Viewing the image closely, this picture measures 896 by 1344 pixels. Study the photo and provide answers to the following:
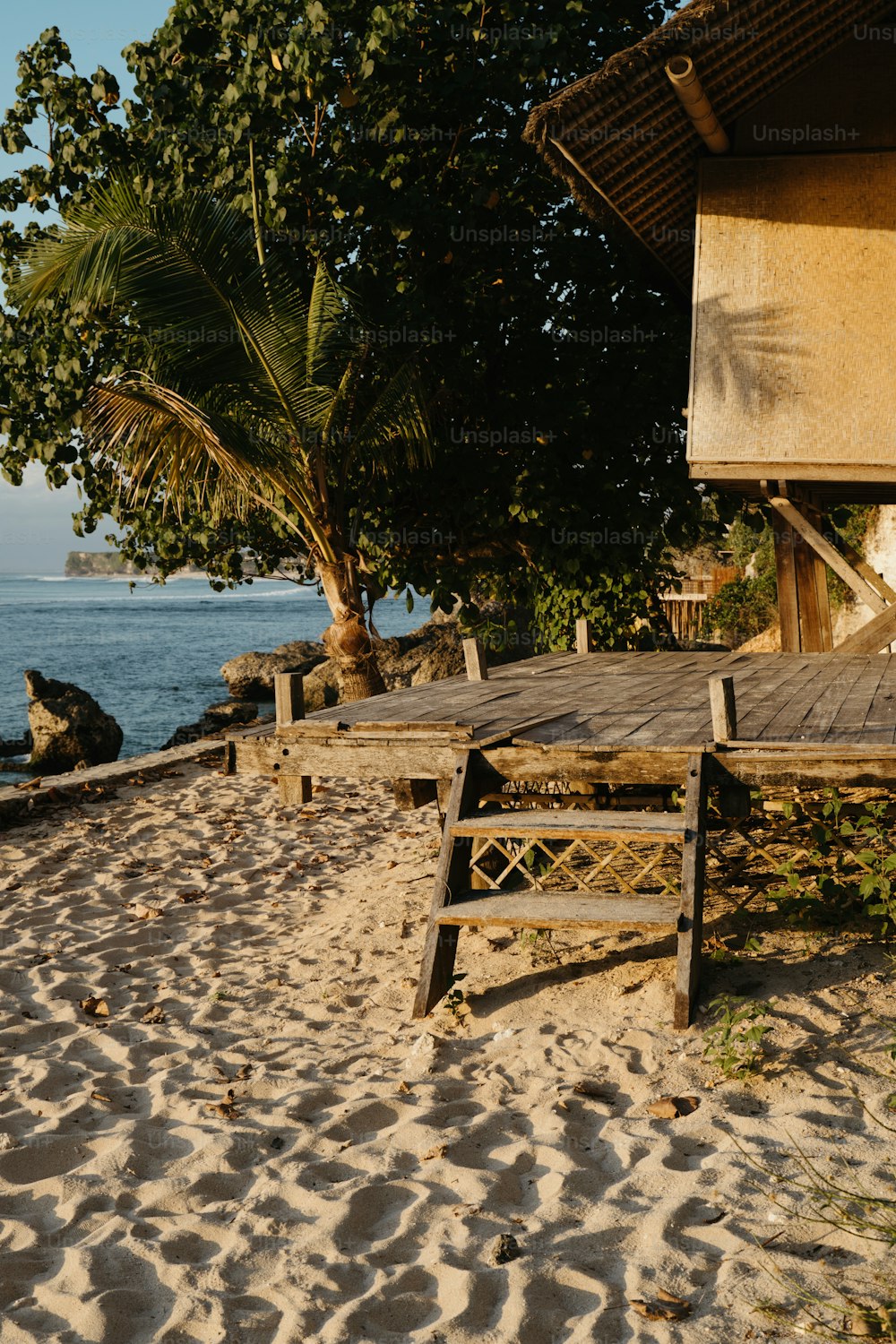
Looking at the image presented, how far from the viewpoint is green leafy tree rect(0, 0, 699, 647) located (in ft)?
35.7

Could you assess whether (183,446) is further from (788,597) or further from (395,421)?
(788,597)

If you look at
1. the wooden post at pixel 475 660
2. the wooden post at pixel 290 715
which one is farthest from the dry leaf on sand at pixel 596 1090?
the wooden post at pixel 475 660

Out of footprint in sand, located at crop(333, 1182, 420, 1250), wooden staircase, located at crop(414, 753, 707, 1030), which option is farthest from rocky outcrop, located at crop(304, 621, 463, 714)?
footprint in sand, located at crop(333, 1182, 420, 1250)

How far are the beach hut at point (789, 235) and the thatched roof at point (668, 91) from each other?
20 mm

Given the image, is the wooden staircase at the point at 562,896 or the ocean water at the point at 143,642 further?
the ocean water at the point at 143,642

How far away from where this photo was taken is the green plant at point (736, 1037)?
15.9 feet

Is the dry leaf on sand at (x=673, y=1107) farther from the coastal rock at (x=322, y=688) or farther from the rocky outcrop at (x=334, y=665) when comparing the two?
the coastal rock at (x=322, y=688)

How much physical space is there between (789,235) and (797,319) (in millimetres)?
619

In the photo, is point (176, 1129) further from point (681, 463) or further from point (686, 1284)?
point (681, 463)

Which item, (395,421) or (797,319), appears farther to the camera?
(395,421)

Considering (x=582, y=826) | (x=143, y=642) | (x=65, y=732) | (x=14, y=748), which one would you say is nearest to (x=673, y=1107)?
(x=582, y=826)

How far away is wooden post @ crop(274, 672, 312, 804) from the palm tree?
160 inches

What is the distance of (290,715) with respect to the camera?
6.86 metres

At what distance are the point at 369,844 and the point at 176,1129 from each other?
5.85 m
